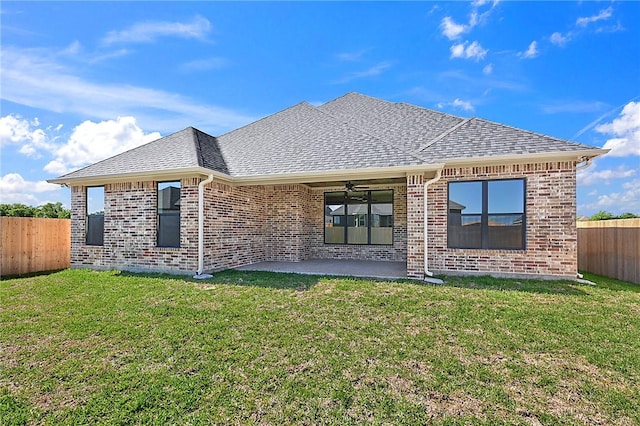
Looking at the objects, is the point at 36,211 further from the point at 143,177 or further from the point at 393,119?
the point at 393,119

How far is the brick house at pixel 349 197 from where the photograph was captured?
777cm

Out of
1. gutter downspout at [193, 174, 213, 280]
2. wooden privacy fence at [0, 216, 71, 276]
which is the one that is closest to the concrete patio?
gutter downspout at [193, 174, 213, 280]

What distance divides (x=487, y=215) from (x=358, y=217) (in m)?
5.13

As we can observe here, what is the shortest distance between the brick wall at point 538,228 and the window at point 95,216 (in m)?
9.95

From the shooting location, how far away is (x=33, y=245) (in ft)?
33.3

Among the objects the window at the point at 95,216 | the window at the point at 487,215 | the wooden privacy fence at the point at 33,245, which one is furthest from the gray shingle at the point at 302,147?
the wooden privacy fence at the point at 33,245

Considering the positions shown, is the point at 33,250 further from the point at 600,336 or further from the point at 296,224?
the point at 600,336

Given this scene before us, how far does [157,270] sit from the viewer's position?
357 inches

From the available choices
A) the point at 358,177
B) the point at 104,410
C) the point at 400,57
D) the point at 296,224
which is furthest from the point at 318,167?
the point at 104,410

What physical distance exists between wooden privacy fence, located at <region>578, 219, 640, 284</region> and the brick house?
2114mm

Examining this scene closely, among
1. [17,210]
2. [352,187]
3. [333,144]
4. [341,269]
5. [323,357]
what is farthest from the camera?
[17,210]

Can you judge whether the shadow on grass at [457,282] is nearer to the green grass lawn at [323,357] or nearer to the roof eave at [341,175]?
the green grass lawn at [323,357]

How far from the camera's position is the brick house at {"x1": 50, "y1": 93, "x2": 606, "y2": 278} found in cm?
777

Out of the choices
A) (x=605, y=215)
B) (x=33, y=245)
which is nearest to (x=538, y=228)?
(x=33, y=245)
